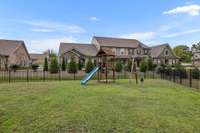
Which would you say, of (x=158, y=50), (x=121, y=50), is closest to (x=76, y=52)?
(x=121, y=50)

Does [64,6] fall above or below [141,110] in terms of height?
above

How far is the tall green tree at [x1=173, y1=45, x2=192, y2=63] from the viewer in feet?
218

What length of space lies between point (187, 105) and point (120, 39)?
137 ft

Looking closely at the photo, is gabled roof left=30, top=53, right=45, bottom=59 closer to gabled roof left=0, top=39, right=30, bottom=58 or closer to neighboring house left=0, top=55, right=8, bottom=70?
gabled roof left=0, top=39, right=30, bottom=58

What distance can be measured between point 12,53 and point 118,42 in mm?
21869

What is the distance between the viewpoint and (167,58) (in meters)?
49.3

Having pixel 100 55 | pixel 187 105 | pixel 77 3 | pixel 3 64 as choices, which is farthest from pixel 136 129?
pixel 3 64

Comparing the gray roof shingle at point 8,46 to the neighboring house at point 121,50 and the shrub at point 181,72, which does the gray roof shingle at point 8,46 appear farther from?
the shrub at point 181,72

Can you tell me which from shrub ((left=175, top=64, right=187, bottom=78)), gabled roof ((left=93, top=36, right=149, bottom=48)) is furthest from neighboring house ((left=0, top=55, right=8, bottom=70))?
shrub ((left=175, top=64, right=187, bottom=78))

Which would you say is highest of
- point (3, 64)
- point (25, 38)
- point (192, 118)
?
point (25, 38)

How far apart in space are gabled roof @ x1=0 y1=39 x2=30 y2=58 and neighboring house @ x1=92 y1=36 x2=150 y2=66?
15777mm

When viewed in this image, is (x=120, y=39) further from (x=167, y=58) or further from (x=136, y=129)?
(x=136, y=129)

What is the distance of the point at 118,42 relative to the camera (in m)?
48.1

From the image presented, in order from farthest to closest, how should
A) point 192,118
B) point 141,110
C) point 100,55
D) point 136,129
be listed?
point 100,55 < point 141,110 < point 192,118 < point 136,129
